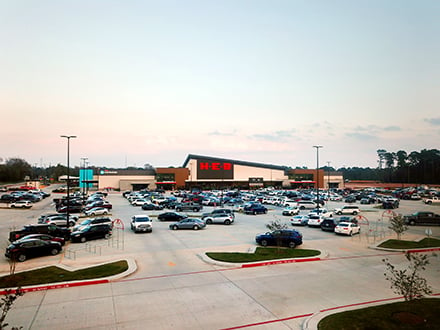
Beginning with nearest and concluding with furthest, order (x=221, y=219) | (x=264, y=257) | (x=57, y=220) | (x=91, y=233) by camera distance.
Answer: (x=264, y=257) → (x=91, y=233) → (x=57, y=220) → (x=221, y=219)

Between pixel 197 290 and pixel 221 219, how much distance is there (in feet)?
69.7

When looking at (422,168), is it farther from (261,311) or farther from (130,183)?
(261,311)

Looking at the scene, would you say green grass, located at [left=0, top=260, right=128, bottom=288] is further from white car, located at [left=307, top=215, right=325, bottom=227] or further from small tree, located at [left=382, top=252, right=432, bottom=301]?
white car, located at [left=307, top=215, right=325, bottom=227]

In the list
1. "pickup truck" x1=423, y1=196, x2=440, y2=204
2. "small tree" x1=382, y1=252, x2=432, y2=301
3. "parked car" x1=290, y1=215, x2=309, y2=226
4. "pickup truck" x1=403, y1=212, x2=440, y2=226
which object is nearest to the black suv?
"parked car" x1=290, y1=215, x2=309, y2=226

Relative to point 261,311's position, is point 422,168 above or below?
above

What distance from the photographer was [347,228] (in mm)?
29109

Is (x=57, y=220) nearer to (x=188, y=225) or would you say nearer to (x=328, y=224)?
(x=188, y=225)

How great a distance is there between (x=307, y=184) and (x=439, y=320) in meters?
109

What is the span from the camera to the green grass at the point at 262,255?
19438 mm

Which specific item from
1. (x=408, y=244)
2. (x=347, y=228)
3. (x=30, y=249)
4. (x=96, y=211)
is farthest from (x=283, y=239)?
(x=96, y=211)

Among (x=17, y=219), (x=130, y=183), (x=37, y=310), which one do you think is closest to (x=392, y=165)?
(x=130, y=183)

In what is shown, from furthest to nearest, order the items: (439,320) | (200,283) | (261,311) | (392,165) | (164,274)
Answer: (392,165) → (164,274) → (200,283) → (261,311) → (439,320)

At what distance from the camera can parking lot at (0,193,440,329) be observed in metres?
11.2

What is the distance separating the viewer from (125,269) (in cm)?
1720
